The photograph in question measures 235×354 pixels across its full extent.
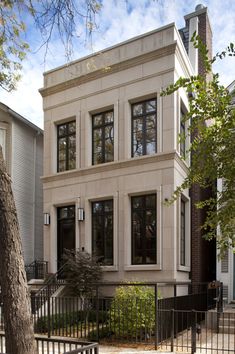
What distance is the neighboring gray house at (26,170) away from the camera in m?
19.9

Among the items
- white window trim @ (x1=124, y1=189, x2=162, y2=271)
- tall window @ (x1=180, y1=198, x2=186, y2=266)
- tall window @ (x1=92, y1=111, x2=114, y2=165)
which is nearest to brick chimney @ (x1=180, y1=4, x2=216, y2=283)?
tall window @ (x1=180, y1=198, x2=186, y2=266)

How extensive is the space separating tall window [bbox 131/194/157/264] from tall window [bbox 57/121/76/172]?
3266 mm

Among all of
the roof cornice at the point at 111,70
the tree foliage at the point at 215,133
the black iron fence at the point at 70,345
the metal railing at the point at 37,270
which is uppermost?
the roof cornice at the point at 111,70

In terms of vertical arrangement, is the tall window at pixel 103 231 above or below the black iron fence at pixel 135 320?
above

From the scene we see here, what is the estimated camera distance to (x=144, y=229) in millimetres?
15516

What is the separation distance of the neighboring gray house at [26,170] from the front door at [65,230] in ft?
9.39

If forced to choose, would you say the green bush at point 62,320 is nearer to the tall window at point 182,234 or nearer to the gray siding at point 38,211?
the tall window at point 182,234

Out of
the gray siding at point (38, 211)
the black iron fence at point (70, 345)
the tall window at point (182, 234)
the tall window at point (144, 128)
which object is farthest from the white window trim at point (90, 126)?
the black iron fence at point (70, 345)

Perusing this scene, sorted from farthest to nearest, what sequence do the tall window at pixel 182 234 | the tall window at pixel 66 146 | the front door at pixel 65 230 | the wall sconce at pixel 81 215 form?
the tall window at pixel 66 146, the front door at pixel 65 230, the wall sconce at pixel 81 215, the tall window at pixel 182 234

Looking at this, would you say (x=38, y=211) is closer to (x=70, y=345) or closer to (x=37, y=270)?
(x=37, y=270)

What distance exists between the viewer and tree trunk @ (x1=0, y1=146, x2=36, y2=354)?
5.00 m

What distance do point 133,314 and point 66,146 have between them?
8.66 metres

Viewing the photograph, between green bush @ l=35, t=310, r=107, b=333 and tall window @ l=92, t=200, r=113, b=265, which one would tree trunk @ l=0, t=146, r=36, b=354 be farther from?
tall window @ l=92, t=200, r=113, b=265

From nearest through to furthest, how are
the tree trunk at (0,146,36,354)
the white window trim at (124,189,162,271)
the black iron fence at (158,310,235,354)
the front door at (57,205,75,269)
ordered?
the tree trunk at (0,146,36,354) → the black iron fence at (158,310,235,354) → the white window trim at (124,189,162,271) → the front door at (57,205,75,269)
